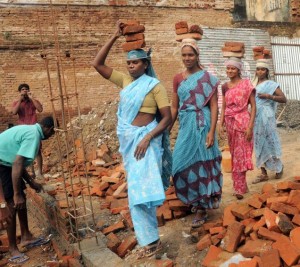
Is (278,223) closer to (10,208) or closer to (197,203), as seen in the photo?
(197,203)

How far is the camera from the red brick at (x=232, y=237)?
10.1 ft

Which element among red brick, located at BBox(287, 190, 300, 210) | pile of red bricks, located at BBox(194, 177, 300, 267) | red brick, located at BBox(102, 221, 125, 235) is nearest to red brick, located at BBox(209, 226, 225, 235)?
pile of red bricks, located at BBox(194, 177, 300, 267)

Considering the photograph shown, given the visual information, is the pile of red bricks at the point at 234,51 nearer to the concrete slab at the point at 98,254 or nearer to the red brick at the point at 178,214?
the red brick at the point at 178,214

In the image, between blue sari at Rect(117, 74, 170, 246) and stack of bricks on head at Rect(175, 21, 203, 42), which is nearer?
blue sari at Rect(117, 74, 170, 246)

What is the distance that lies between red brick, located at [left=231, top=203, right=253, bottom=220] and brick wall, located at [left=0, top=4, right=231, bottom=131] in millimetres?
7356

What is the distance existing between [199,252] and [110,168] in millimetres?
5024

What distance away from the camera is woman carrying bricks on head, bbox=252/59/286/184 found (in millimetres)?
5367

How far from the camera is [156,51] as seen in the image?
12867 mm

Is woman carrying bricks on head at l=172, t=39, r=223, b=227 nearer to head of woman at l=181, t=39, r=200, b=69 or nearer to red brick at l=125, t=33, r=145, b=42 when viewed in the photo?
head of woman at l=181, t=39, r=200, b=69

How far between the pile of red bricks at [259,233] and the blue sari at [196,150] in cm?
31

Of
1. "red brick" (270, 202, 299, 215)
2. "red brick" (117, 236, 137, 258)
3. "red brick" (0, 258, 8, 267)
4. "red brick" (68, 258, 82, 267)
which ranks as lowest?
"red brick" (0, 258, 8, 267)

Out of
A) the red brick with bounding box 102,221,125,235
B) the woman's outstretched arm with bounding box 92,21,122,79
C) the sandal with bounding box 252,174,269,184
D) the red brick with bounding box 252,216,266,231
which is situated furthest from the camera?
the sandal with bounding box 252,174,269,184

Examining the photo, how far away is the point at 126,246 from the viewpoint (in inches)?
145

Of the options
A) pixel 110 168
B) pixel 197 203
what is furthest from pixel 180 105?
pixel 110 168
